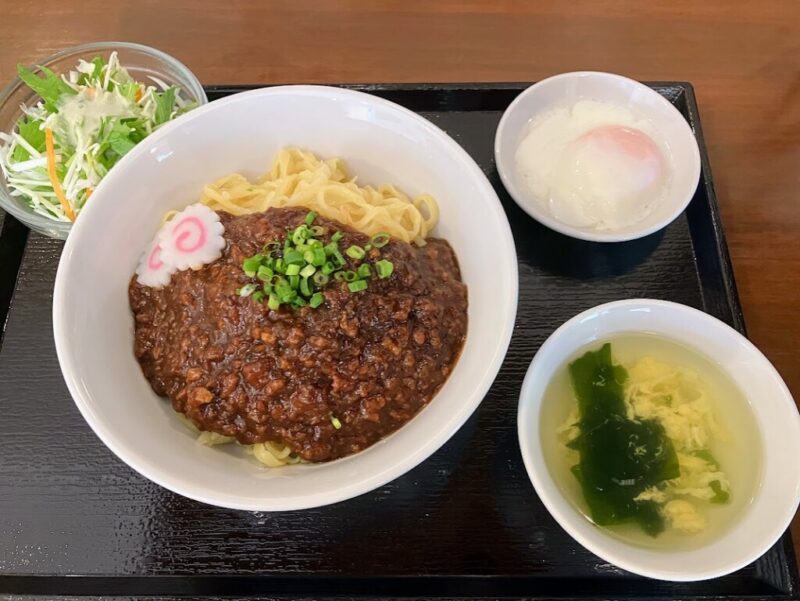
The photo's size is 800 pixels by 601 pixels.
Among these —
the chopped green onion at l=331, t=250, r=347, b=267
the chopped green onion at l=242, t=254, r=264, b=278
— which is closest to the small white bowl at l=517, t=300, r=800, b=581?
the chopped green onion at l=331, t=250, r=347, b=267

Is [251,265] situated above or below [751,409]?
above

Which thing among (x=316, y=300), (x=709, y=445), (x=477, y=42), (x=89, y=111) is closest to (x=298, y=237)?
(x=316, y=300)

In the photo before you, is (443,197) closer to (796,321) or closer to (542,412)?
(542,412)

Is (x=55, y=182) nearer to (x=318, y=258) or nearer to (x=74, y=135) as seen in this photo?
(x=74, y=135)

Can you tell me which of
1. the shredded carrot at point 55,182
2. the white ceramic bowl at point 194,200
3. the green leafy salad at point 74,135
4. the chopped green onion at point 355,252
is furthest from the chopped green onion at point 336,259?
the shredded carrot at point 55,182

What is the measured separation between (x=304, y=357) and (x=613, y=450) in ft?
3.46

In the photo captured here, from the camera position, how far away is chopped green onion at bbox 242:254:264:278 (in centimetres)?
187

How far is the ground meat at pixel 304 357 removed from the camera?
A: 1.83 meters

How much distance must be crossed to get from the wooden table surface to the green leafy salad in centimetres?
62

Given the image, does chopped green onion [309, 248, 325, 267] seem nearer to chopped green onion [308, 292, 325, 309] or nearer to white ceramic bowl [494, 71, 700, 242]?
chopped green onion [308, 292, 325, 309]

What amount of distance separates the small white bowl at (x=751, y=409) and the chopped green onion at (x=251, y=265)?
89cm

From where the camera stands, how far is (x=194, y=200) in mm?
2305

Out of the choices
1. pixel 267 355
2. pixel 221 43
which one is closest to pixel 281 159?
pixel 267 355

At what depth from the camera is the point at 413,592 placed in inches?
77.2
